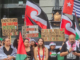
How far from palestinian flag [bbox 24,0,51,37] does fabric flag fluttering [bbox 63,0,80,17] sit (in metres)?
0.91

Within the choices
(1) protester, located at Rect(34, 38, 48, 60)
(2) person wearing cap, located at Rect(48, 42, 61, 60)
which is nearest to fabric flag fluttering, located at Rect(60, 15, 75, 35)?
(2) person wearing cap, located at Rect(48, 42, 61, 60)

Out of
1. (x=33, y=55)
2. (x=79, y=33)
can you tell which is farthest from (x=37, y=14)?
(x=33, y=55)

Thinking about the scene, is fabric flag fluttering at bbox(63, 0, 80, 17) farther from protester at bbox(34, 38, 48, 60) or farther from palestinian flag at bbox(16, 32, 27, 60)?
palestinian flag at bbox(16, 32, 27, 60)

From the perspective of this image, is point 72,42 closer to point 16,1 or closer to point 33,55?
point 33,55

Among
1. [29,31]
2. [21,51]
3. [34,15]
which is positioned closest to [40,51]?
[21,51]

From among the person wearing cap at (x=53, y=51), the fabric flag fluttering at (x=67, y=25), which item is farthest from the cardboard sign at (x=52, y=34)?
the person wearing cap at (x=53, y=51)

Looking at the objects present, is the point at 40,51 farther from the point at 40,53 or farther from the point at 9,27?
the point at 9,27

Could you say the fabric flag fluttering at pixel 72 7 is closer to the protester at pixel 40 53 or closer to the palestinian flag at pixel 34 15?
the palestinian flag at pixel 34 15

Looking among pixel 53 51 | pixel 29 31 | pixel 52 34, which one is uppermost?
pixel 29 31

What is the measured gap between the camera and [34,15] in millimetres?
7945

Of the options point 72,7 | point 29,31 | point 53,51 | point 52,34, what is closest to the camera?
point 53,51

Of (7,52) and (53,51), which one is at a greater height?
(7,52)

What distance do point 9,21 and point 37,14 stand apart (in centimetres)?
120

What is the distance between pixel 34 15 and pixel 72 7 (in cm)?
155
